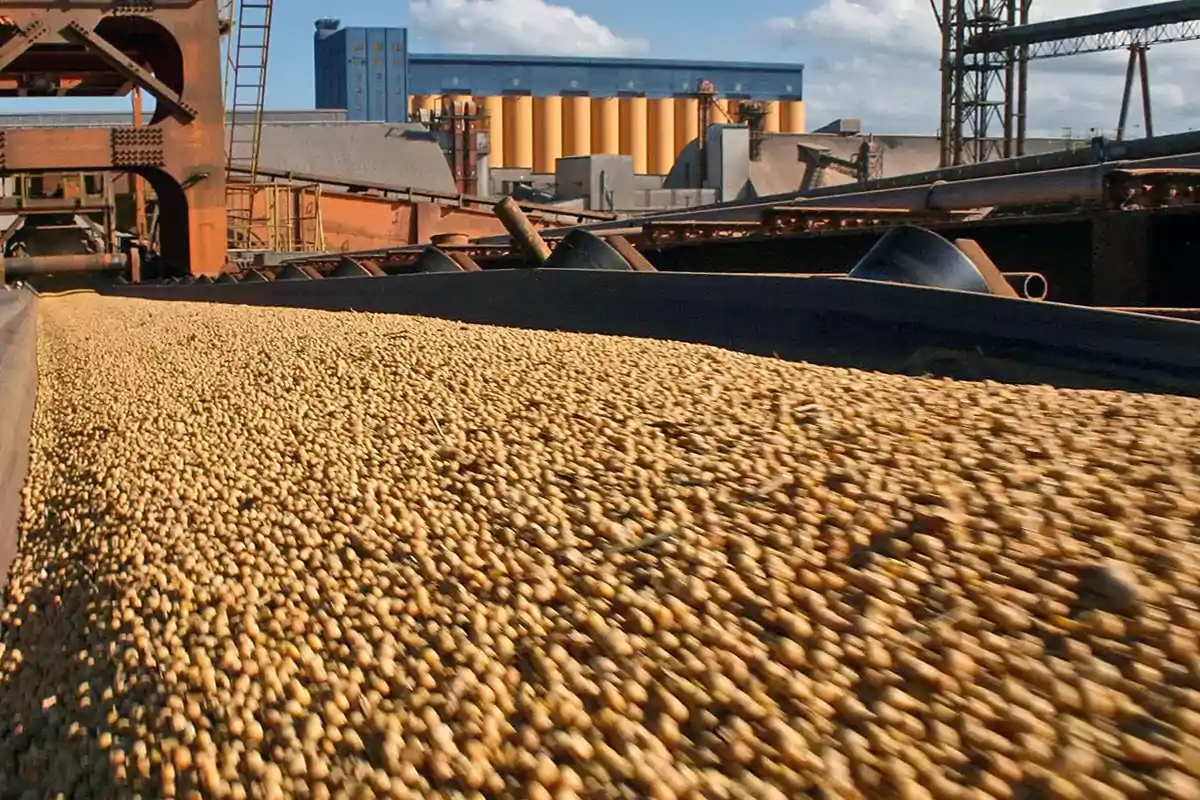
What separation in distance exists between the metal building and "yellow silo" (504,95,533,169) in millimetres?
29

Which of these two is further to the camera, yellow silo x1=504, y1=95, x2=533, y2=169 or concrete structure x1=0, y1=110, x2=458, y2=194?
yellow silo x1=504, y1=95, x2=533, y2=169

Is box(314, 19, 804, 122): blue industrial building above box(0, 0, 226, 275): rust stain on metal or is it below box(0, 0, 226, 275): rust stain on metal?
above

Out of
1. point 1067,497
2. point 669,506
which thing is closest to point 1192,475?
point 1067,497

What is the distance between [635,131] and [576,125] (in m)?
1.78

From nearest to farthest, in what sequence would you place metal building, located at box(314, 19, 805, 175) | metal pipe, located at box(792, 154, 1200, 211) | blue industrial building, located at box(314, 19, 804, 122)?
metal pipe, located at box(792, 154, 1200, 211) < metal building, located at box(314, 19, 805, 175) < blue industrial building, located at box(314, 19, 804, 122)

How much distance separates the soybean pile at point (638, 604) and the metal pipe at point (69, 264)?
7.44m

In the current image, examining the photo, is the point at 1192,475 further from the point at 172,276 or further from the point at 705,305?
the point at 172,276

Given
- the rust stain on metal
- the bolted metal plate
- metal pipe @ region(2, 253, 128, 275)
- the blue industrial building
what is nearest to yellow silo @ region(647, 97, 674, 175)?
the blue industrial building

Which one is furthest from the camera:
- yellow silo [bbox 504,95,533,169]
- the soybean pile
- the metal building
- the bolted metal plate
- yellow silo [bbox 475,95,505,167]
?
the metal building

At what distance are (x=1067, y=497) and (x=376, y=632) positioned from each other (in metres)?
0.98

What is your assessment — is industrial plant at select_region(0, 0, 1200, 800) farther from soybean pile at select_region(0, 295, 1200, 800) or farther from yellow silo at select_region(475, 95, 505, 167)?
yellow silo at select_region(475, 95, 505, 167)

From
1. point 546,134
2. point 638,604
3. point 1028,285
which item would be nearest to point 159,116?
point 1028,285

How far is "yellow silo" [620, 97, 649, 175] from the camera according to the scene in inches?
1316

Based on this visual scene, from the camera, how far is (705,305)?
3824 mm
